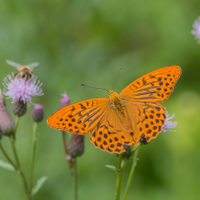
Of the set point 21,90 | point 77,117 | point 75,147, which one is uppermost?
point 77,117

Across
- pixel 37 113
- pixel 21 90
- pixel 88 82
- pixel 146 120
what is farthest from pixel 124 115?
pixel 88 82

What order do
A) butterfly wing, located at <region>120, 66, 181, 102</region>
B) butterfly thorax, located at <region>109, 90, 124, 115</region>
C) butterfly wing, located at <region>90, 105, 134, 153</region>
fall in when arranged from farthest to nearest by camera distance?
1. butterfly thorax, located at <region>109, 90, 124, 115</region>
2. butterfly wing, located at <region>120, 66, 181, 102</region>
3. butterfly wing, located at <region>90, 105, 134, 153</region>

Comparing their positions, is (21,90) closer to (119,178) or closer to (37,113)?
(37,113)

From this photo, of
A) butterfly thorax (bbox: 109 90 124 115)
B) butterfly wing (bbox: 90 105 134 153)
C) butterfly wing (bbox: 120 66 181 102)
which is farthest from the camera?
butterfly thorax (bbox: 109 90 124 115)

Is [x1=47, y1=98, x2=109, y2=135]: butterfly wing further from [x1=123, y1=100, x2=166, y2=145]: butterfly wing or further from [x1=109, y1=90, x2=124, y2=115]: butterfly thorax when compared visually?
[x1=123, y1=100, x2=166, y2=145]: butterfly wing

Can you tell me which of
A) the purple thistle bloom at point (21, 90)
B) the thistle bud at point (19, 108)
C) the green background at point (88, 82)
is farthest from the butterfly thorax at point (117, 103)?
the green background at point (88, 82)

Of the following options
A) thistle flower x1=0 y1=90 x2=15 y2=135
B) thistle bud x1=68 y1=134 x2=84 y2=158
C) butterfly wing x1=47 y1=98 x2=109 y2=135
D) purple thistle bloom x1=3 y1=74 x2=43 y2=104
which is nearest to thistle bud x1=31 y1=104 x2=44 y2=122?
purple thistle bloom x1=3 y1=74 x2=43 y2=104

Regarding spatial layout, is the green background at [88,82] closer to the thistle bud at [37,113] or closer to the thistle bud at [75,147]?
the thistle bud at [37,113]

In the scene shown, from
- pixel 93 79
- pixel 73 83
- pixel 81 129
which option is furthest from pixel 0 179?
pixel 81 129
